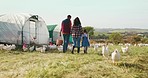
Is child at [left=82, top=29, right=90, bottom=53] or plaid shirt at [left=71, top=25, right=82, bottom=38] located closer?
plaid shirt at [left=71, top=25, right=82, bottom=38]

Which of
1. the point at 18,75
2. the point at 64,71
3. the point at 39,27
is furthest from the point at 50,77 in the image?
the point at 39,27

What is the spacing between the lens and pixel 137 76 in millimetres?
6590

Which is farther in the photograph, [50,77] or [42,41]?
[42,41]

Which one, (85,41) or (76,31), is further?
(85,41)

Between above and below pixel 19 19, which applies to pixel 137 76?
below

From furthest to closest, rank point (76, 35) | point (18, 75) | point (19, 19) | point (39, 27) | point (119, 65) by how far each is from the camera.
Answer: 1. point (39, 27)
2. point (19, 19)
3. point (76, 35)
4. point (119, 65)
5. point (18, 75)

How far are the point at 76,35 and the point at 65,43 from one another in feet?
2.81

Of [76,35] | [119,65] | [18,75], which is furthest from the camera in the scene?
[76,35]

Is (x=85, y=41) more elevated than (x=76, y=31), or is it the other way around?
(x=76, y=31)

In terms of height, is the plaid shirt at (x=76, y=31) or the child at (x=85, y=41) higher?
the plaid shirt at (x=76, y=31)

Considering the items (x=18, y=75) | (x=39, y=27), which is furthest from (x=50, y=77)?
(x=39, y=27)

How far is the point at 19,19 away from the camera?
23969 mm

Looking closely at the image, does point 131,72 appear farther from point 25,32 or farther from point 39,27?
point 39,27

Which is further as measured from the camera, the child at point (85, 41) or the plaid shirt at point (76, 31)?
the child at point (85, 41)
